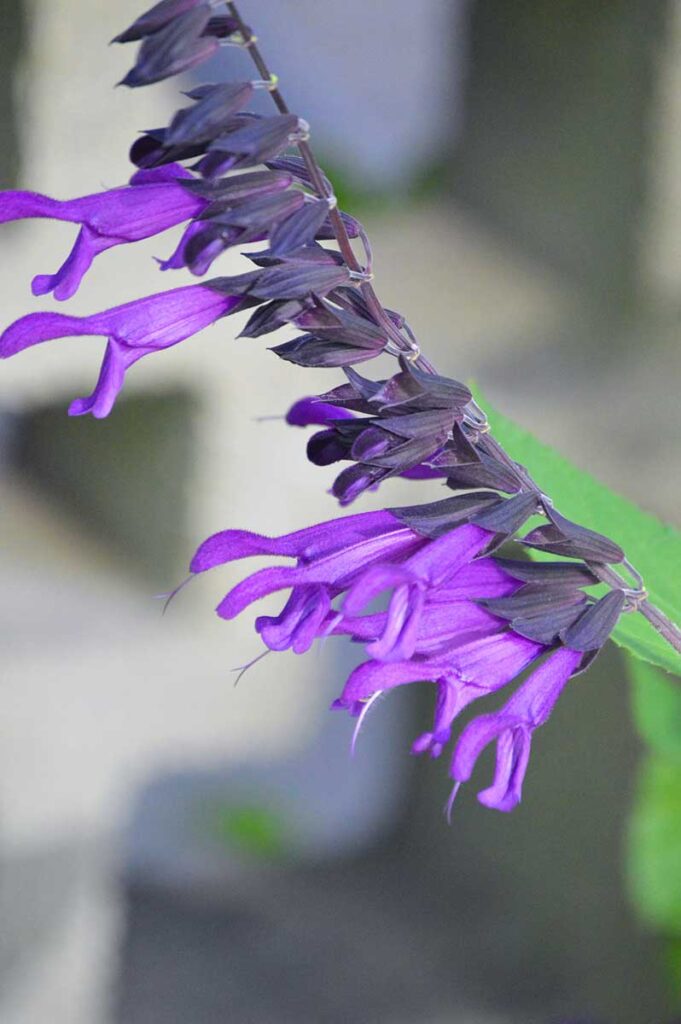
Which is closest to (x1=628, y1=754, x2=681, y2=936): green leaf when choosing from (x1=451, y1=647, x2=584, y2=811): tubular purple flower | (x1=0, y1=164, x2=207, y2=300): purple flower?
(x1=451, y1=647, x2=584, y2=811): tubular purple flower

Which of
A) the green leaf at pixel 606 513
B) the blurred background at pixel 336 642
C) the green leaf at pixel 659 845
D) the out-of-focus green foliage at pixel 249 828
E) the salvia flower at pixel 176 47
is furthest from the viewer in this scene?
the out-of-focus green foliage at pixel 249 828

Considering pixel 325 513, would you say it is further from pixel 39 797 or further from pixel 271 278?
pixel 271 278

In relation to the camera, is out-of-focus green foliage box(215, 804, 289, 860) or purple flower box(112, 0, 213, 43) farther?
out-of-focus green foliage box(215, 804, 289, 860)

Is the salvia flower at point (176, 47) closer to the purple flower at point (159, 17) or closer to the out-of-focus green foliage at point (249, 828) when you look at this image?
the purple flower at point (159, 17)

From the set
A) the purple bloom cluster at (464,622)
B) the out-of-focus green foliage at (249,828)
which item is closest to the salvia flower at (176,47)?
the purple bloom cluster at (464,622)

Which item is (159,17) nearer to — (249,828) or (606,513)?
(606,513)

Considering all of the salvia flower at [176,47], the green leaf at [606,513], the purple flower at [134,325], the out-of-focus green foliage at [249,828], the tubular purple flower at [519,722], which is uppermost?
the salvia flower at [176,47]

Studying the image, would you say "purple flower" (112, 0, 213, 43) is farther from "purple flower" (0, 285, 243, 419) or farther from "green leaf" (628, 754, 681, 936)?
"green leaf" (628, 754, 681, 936)
